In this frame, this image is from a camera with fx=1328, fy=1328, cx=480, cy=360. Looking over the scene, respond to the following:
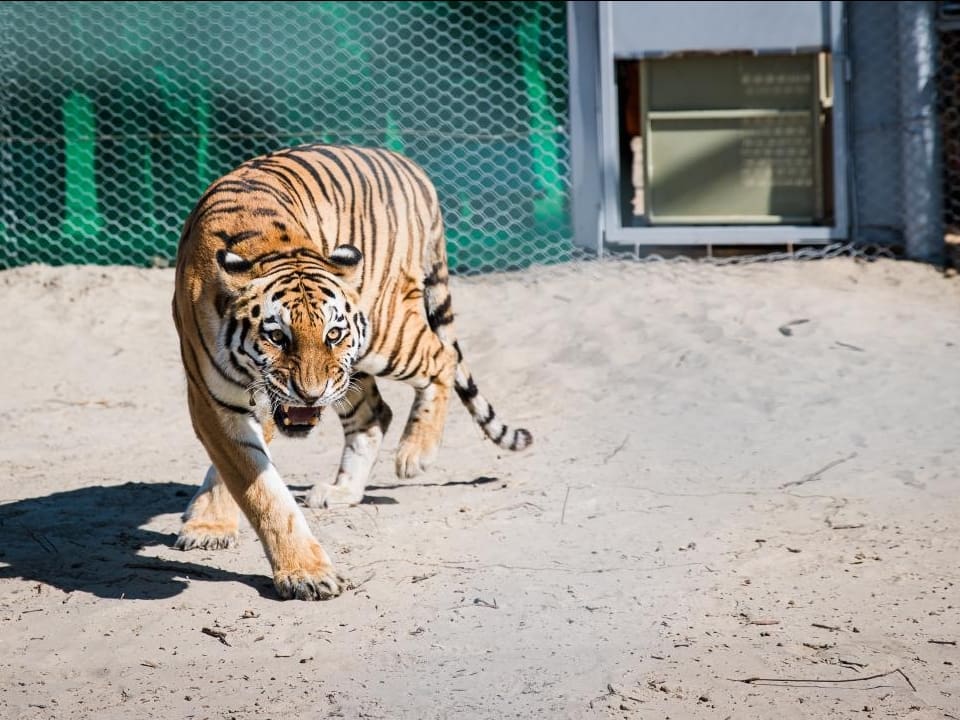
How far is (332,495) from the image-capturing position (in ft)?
15.3

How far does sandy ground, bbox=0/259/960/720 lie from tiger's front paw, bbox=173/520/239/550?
53 millimetres

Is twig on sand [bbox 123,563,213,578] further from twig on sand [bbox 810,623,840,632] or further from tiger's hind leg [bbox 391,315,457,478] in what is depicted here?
twig on sand [bbox 810,623,840,632]

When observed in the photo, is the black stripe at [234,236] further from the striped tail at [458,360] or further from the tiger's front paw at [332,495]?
the striped tail at [458,360]

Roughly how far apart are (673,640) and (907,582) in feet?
2.43

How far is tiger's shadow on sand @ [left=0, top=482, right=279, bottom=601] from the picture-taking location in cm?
388

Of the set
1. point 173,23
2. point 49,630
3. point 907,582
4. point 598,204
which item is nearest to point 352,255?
point 49,630

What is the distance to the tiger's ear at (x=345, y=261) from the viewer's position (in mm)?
3840

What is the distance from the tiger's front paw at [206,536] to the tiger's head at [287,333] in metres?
0.66

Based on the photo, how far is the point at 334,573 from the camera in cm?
370

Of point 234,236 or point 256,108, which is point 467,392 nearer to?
point 234,236

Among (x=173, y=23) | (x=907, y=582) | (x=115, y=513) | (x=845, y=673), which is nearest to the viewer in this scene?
(x=845, y=673)

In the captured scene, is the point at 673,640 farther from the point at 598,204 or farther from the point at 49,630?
the point at 598,204

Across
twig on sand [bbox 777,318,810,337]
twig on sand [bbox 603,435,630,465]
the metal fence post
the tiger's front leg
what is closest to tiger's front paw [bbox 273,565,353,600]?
the tiger's front leg

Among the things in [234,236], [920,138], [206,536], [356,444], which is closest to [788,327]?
[920,138]
